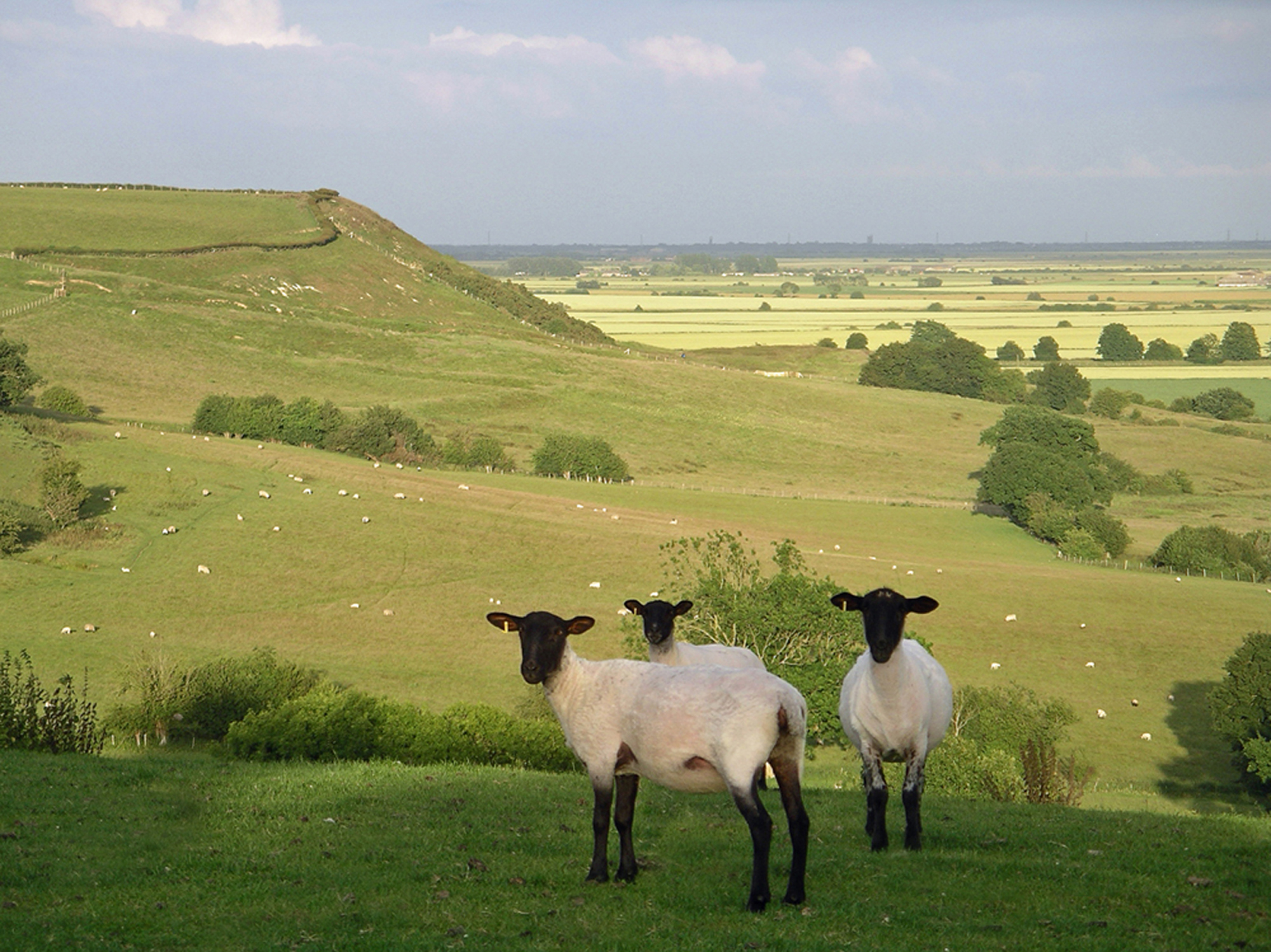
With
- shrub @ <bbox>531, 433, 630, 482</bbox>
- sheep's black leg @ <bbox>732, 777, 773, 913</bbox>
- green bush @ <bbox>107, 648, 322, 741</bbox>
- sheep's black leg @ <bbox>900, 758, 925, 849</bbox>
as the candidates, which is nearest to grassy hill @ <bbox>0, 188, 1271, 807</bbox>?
shrub @ <bbox>531, 433, 630, 482</bbox>

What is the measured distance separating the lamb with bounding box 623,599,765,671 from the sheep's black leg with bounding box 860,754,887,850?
2.03m

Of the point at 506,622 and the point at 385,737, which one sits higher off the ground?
the point at 506,622

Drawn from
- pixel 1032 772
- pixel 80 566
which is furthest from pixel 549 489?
pixel 1032 772

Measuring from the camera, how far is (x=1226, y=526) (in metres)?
95.4

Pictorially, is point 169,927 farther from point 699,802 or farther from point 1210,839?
point 1210,839

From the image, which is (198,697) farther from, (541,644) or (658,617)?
(541,644)

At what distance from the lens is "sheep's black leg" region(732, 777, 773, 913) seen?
1226cm

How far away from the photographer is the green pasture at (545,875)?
11570 mm

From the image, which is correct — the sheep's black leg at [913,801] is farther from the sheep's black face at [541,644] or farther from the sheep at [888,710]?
the sheep's black face at [541,644]

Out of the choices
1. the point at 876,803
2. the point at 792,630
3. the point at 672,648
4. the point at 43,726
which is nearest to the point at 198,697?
the point at 43,726

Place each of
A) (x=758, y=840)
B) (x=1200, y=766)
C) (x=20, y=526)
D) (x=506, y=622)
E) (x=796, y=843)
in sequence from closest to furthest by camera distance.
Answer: (x=758, y=840)
(x=796, y=843)
(x=506, y=622)
(x=1200, y=766)
(x=20, y=526)

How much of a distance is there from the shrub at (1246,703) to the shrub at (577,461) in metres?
61.0

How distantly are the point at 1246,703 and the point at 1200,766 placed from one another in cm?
300

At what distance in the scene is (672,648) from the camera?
18.4 meters
